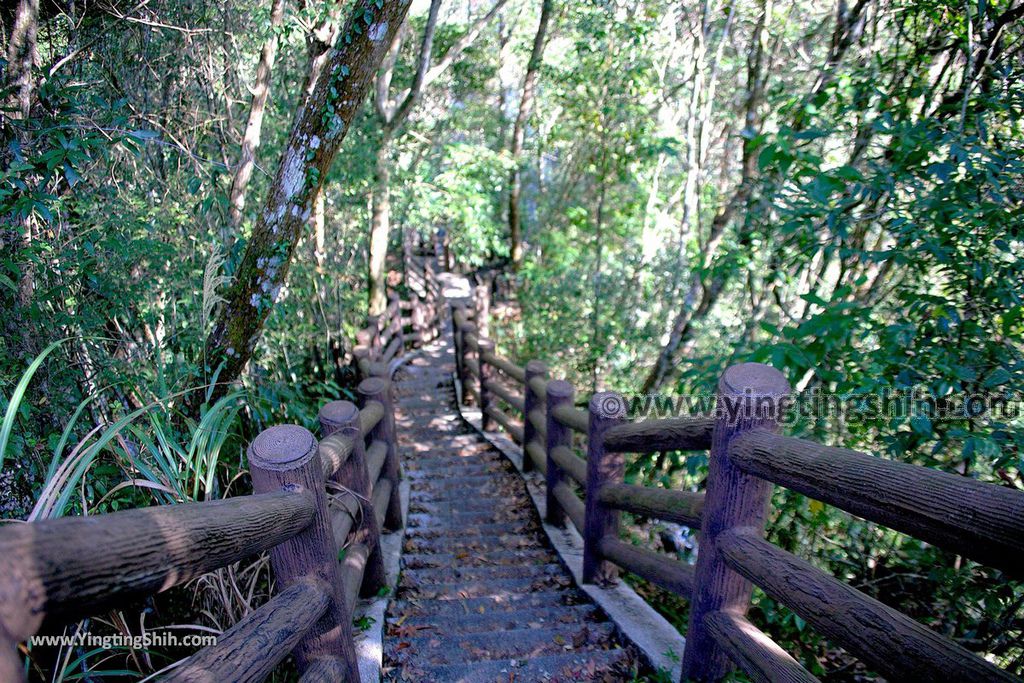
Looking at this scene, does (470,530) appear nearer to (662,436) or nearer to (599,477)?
(599,477)

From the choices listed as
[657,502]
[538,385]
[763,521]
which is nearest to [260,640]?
[763,521]

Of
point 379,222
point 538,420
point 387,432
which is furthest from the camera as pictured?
point 379,222

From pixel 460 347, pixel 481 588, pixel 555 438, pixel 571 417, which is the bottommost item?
pixel 481 588

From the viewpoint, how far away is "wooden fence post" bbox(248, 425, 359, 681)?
168cm

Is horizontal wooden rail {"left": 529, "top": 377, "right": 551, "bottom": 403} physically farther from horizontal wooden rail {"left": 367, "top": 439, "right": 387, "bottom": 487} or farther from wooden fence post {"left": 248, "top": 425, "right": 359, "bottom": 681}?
wooden fence post {"left": 248, "top": 425, "right": 359, "bottom": 681}

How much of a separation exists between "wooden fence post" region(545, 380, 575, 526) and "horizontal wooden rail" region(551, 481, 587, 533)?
0.14 feet

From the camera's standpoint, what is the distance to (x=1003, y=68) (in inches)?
112

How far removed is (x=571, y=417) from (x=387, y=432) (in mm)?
1162

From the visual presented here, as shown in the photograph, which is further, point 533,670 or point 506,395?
point 506,395

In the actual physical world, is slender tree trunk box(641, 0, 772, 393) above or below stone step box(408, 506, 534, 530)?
above

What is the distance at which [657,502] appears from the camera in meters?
2.44

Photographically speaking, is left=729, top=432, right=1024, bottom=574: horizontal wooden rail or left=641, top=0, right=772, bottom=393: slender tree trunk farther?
left=641, top=0, right=772, bottom=393: slender tree trunk

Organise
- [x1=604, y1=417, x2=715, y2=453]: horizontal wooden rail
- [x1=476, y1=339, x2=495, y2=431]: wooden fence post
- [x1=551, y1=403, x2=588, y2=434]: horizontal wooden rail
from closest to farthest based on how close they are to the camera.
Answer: [x1=604, y1=417, x2=715, y2=453]: horizontal wooden rail → [x1=551, y1=403, x2=588, y2=434]: horizontal wooden rail → [x1=476, y1=339, x2=495, y2=431]: wooden fence post

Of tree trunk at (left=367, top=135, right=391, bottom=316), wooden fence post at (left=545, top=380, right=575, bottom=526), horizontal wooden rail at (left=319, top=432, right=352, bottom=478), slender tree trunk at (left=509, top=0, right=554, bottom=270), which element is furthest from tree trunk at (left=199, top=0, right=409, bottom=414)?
slender tree trunk at (left=509, top=0, right=554, bottom=270)
